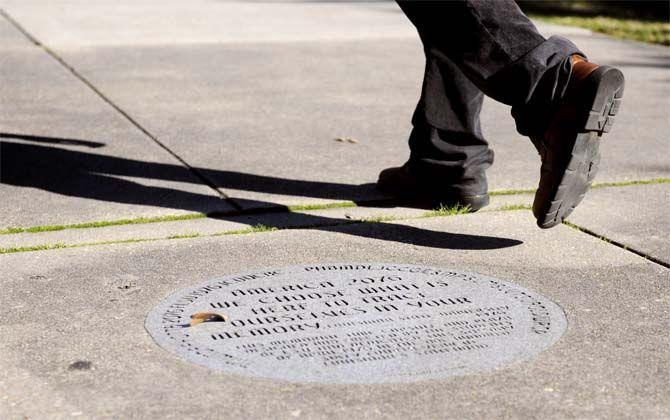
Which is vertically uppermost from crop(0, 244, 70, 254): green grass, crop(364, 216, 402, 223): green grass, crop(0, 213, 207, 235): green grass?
crop(364, 216, 402, 223): green grass

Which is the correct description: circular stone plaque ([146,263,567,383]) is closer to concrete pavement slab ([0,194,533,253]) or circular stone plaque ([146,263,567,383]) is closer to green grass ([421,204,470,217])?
concrete pavement slab ([0,194,533,253])

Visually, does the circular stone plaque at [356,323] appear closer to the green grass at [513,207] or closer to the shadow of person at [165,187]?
the shadow of person at [165,187]

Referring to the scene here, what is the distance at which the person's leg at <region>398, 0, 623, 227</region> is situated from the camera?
3.27 m

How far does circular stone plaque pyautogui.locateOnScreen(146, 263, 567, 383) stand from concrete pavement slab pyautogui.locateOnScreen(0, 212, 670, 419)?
0.20 feet

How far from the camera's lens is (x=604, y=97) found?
324 centimetres

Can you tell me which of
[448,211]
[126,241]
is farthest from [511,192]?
[126,241]

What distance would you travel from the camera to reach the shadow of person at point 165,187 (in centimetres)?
378

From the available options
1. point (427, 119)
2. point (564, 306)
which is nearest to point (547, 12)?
point (427, 119)

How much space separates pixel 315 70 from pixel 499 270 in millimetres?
3959

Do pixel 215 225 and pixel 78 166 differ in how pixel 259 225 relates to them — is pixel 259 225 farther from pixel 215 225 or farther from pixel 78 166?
pixel 78 166

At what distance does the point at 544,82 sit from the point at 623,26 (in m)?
7.15

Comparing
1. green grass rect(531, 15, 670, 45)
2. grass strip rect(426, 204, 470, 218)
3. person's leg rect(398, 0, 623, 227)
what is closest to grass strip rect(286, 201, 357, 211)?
grass strip rect(426, 204, 470, 218)

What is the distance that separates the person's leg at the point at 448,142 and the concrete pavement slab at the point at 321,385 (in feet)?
0.46

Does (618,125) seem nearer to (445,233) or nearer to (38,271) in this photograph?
(445,233)
